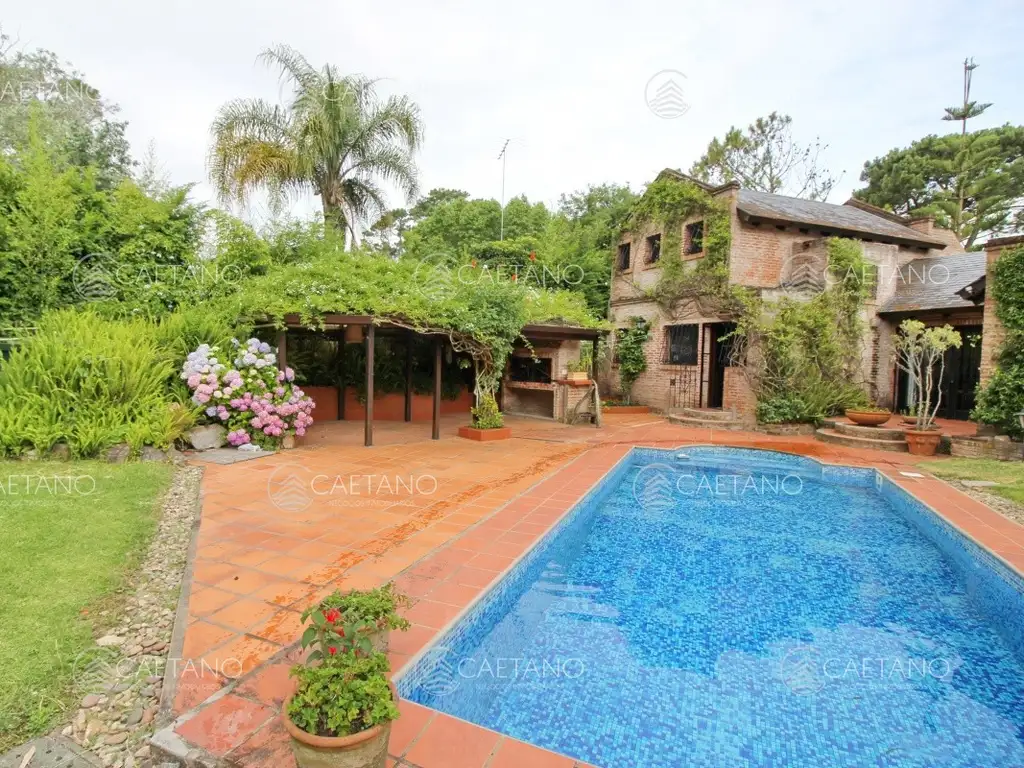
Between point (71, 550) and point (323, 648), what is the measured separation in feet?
10.4

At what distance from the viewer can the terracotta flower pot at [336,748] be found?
1.77 meters

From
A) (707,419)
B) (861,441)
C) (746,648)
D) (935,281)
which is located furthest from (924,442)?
(746,648)

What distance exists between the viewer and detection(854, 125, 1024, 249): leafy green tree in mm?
21453

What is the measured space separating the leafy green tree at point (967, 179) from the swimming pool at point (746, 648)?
21.1 meters

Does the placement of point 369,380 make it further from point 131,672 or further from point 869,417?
point 869,417

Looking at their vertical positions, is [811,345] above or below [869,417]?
above

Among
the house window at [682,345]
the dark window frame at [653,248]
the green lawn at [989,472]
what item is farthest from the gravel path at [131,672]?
the dark window frame at [653,248]

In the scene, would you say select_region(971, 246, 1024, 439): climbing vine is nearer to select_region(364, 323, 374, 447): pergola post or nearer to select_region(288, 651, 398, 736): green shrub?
select_region(364, 323, 374, 447): pergola post

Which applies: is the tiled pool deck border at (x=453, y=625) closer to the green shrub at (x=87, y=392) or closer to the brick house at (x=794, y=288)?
the green shrub at (x=87, y=392)

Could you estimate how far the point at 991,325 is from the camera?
941 centimetres

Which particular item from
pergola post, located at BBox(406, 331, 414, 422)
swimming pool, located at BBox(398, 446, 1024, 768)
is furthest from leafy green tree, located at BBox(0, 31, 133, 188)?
swimming pool, located at BBox(398, 446, 1024, 768)

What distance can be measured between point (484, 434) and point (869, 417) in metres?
7.33

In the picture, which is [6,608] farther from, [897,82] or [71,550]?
[897,82]

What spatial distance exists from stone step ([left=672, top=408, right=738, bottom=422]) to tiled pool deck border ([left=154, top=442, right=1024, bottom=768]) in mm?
5594
